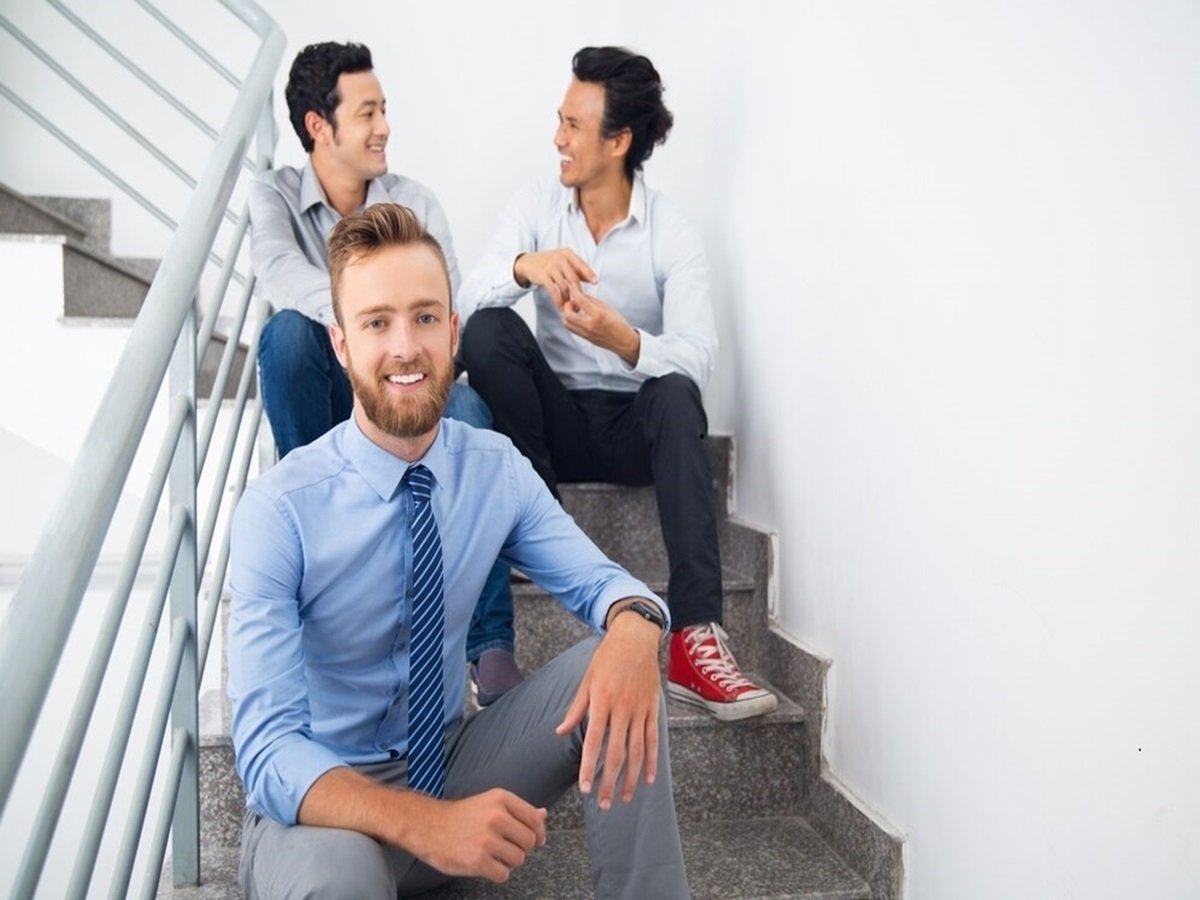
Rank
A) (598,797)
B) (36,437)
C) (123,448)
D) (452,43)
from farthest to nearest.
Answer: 1. (452,43)
2. (36,437)
3. (598,797)
4. (123,448)

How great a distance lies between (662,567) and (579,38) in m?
1.86

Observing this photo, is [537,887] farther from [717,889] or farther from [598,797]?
[598,797]

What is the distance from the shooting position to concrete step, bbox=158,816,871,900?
1.47 meters

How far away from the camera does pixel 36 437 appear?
2217mm

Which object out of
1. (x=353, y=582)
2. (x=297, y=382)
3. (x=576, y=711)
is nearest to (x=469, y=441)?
(x=353, y=582)

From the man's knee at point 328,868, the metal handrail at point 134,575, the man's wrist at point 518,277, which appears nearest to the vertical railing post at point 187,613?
the metal handrail at point 134,575

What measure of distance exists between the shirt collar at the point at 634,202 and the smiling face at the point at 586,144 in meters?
0.03

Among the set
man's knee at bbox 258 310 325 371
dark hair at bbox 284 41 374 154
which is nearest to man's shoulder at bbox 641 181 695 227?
dark hair at bbox 284 41 374 154

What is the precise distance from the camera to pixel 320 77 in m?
2.26

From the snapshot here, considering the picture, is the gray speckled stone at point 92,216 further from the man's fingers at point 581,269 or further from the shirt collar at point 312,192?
the man's fingers at point 581,269

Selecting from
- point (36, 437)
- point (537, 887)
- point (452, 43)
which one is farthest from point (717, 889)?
point (452, 43)

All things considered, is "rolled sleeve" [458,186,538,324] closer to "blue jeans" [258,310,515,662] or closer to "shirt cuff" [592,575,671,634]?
"blue jeans" [258,310,515,662]

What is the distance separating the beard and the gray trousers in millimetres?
335

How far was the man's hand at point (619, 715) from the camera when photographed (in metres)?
1.18
